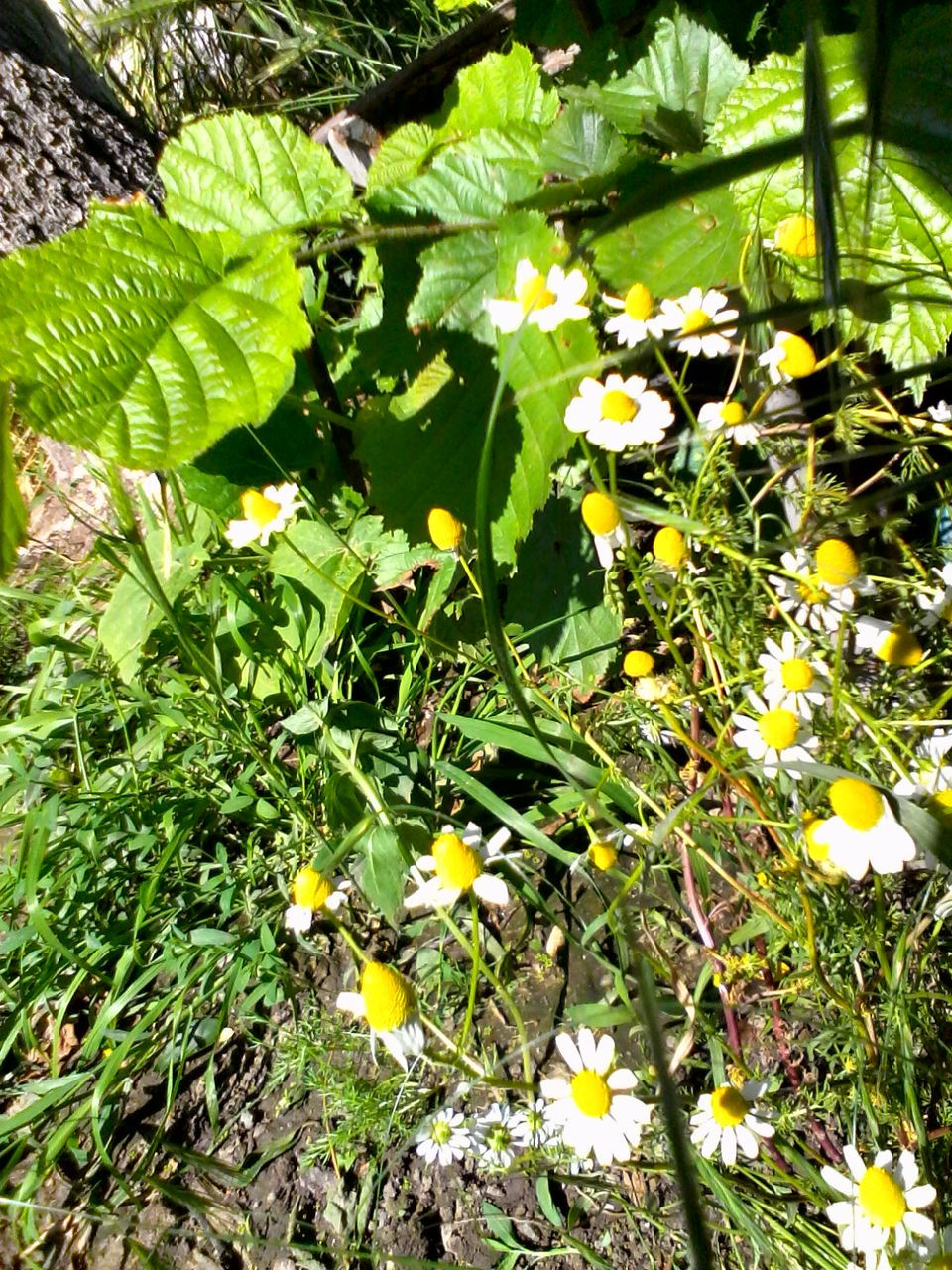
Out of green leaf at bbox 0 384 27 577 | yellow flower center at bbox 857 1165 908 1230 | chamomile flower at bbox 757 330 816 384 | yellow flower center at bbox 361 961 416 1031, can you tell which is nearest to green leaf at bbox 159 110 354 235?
chamomile flower at bbox 757 330 816 384

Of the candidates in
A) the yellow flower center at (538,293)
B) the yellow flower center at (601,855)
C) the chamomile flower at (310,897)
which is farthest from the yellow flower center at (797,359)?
the chamomile flower at (310,897)

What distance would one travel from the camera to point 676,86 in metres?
0.98

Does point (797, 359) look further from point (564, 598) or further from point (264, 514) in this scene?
point (264, 514)

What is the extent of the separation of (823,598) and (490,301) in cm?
42

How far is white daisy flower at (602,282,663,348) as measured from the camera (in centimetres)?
83

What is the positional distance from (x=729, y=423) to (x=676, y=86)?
1.48 ft

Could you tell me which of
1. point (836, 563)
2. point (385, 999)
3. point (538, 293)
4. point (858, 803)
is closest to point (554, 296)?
point (538, 293)

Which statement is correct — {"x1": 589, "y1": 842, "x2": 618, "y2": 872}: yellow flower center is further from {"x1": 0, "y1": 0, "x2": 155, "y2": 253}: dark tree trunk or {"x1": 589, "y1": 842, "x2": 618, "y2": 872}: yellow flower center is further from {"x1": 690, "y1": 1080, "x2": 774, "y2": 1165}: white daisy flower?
{"x1": 0, "y1": 0, "x2": 155, "y2": 253}: dark tree trunk

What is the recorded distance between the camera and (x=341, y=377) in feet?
3.99

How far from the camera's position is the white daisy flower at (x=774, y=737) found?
705 millimetres

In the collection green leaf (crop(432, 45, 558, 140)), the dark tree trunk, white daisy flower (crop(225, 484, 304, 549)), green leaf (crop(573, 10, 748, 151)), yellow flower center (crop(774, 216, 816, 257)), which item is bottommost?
white daisy flower (crop(225, 484, 304, 549))

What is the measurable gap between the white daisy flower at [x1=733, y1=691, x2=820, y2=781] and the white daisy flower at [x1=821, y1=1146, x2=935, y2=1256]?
0.29 metres

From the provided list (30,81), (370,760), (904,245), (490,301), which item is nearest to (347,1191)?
(370,760)

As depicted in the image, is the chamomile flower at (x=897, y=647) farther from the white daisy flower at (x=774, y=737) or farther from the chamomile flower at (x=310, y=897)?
the chamomile flower at (x=310, y=897)
